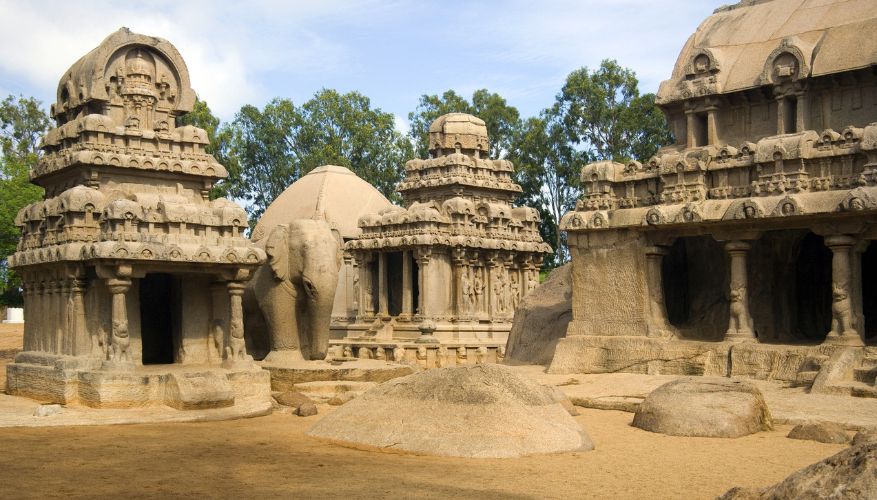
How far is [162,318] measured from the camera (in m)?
17.3

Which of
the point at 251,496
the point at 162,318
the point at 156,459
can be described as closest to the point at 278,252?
the point at 162,318

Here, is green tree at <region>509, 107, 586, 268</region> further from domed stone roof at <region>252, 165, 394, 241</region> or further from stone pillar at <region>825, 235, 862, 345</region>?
stone pillar at <region>825, 235, 862, 345</region>

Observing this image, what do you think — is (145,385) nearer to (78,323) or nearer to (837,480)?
(78,323)

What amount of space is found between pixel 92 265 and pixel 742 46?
12.4 m

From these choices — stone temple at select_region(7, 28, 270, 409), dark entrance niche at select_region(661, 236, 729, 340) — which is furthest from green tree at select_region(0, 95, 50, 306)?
dark entrance niche at select_region(661, 236, 729, 340)

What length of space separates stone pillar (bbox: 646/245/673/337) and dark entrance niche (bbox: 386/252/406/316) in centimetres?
1261

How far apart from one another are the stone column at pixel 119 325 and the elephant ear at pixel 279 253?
245 centimetres

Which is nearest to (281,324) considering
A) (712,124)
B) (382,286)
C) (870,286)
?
(712,124)

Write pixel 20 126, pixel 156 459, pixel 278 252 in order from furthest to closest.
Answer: pixel 20 126, pixel 278 252, pixel 156 459

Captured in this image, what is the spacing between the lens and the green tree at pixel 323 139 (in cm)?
5022

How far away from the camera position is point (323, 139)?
5091 centimetres

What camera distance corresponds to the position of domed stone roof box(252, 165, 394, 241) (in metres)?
37.6

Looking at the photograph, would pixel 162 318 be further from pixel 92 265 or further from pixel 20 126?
pixel 20 126

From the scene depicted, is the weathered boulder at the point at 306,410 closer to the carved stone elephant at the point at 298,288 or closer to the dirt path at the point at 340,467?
the dirt path at the point at 340,467
